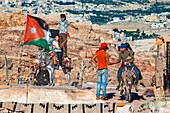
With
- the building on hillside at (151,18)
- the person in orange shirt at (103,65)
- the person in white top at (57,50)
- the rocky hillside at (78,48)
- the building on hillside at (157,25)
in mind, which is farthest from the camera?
the building on hillside at (151,18)

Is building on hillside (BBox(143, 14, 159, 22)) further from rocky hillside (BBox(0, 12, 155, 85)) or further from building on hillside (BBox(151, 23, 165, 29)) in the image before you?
rocky hillside (BBox(0, 12, 155, 85))

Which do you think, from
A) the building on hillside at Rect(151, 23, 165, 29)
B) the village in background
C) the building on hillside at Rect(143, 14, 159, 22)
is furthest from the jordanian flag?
the building on hillside at Rect(143, 14, 159, 22)

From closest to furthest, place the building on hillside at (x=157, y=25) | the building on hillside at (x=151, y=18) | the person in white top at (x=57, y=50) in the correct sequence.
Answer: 1. the person in white top at (x=57, y=50)
2. the building on hillside at (x=157, y=25)
3. the building on hillside at (x=151, y=18)

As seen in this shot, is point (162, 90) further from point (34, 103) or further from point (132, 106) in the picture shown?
point (34, 103)

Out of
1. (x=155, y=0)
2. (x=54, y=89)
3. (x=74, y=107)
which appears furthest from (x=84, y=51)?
(x=155, y=0)

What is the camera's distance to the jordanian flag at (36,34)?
45.7ft

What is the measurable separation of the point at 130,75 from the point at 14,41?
235 inches

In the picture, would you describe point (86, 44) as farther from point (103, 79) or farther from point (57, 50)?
point (103, 79)

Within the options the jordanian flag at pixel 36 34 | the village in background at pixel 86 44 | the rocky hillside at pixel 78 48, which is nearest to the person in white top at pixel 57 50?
the jordanian flag at pixel 36 34

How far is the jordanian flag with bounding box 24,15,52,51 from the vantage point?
1393 centimetres

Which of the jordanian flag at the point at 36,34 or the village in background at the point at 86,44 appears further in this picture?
the jordanian flag at the point at 36,34

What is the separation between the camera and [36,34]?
13.9 metres

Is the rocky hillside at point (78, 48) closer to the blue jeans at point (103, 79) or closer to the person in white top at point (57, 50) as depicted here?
the person in white top at point (57, 50)

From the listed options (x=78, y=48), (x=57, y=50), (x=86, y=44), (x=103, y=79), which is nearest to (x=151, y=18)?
(x=86, y=44)
